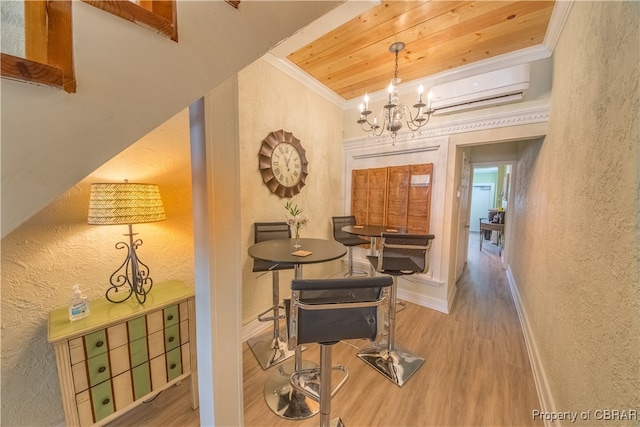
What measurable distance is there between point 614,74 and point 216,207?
179cm

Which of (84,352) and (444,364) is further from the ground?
(84,352)

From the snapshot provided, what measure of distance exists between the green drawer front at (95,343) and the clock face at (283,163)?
1640 mm

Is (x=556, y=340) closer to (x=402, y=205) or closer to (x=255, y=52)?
(x=402, y=205)

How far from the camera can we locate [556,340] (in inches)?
55.5

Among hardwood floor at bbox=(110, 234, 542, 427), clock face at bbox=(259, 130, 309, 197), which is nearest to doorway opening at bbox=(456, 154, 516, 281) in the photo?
hardwood floor at bbox=(110, 234, 542, 427)

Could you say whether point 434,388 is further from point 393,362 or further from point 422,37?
point 422,37

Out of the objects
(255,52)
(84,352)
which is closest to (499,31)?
(255,52)

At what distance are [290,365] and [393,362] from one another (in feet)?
2.83

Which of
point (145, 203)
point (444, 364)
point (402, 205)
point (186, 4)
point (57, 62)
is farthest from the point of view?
point (402, 205)

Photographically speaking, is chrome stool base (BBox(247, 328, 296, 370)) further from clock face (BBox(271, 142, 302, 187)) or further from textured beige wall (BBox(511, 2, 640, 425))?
textured beige wall (BBox(511, 2, 640, 425))

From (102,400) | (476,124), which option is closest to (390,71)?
(476,124)

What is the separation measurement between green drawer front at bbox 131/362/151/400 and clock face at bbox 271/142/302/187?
1814 mm

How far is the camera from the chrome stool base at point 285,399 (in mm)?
1474

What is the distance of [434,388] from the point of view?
1.66 m
